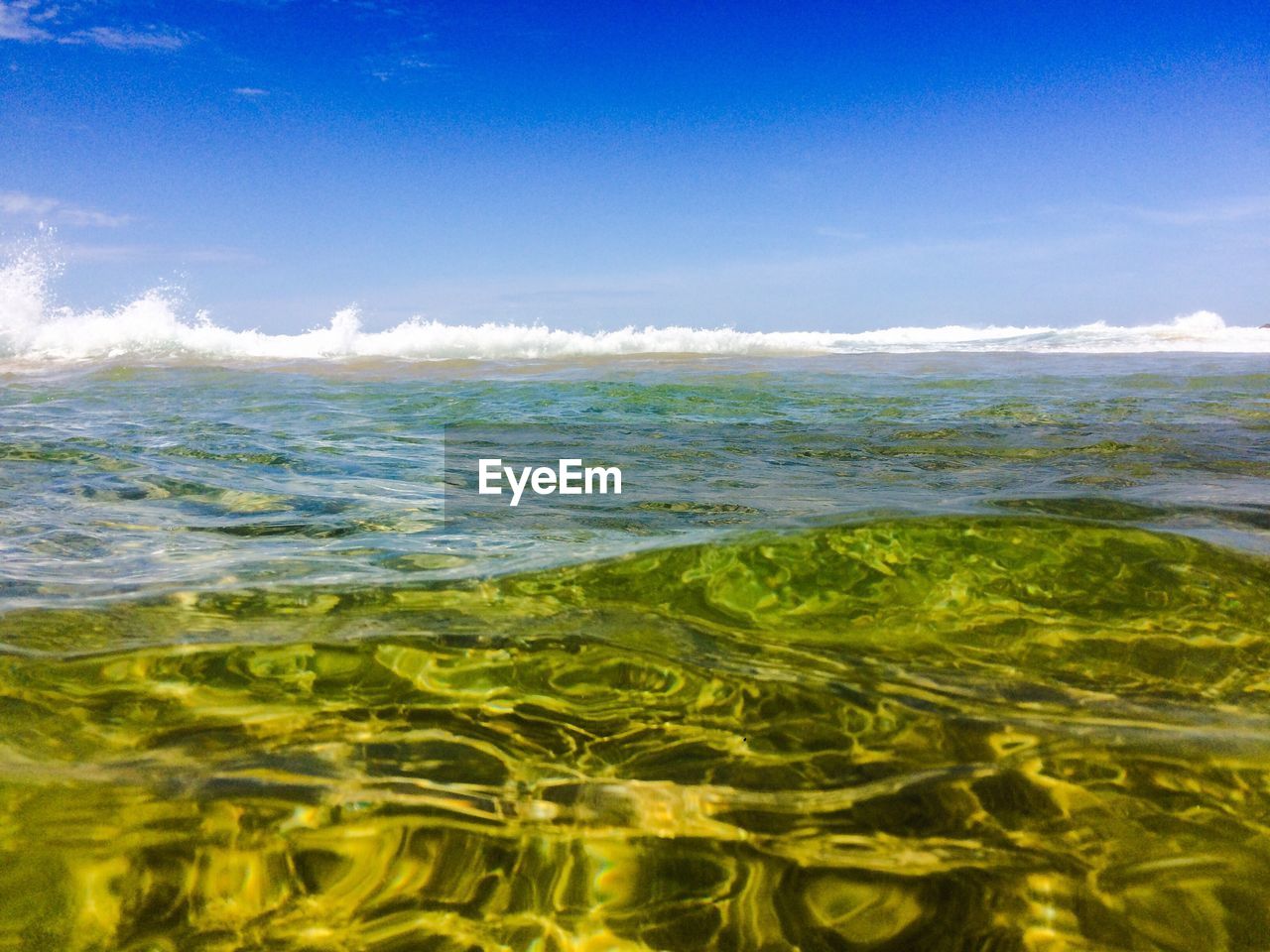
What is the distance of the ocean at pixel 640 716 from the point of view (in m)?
1.17

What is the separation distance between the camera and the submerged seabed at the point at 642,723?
116 cm

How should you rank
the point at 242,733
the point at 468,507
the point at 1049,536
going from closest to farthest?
the point at 242,733
the point at 1049,536
the point at 468,507

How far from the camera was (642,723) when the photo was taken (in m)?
1.64

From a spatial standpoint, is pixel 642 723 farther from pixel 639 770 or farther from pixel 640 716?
pixel 639 770

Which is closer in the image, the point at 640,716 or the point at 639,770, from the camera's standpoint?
the point at 639,770

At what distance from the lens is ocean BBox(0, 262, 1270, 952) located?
3.82 ft

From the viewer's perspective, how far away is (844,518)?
3.04 meters

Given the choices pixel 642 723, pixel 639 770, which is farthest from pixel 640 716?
pixel 639 770

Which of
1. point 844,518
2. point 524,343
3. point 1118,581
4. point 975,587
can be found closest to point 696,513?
point 844,518

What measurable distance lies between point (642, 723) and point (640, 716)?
0.03 m

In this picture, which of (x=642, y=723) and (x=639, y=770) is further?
(x=642, y=723)

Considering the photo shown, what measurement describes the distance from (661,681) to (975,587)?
3.56ft

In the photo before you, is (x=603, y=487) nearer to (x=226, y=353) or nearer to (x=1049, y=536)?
(x=1049, y=536)

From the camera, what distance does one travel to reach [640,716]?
Answer: 5.46ft
